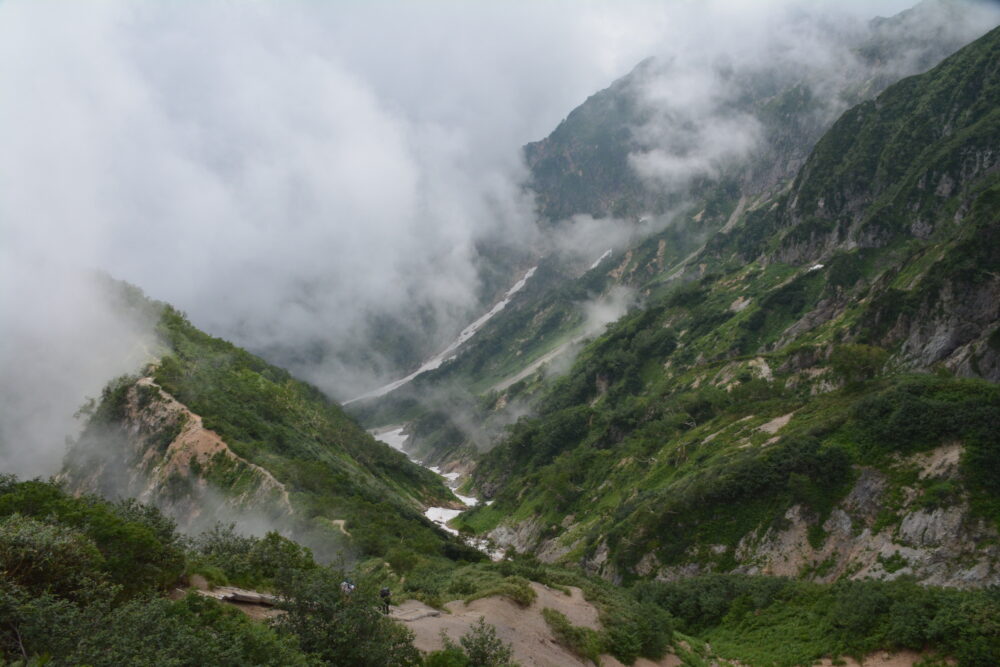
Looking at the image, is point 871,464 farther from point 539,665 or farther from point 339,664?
point 339,664

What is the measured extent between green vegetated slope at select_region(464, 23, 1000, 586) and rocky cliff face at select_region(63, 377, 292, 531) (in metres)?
39.9

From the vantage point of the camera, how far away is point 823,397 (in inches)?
2515

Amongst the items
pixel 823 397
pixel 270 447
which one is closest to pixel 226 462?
pixel 270 447

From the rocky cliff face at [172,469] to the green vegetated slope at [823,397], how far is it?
3987 centimetres

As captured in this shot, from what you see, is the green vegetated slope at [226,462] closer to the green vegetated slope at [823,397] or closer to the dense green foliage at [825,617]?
the green vegetated slope at [823,397]

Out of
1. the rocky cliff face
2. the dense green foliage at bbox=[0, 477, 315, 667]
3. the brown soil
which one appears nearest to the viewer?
the dense green foliage at bbox=[0, 477, 315, 667]

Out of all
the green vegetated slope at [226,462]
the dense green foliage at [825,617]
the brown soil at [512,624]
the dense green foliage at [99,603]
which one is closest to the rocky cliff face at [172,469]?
the green vegetated slope at [226,462]

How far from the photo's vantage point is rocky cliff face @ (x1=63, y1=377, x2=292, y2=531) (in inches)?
2304

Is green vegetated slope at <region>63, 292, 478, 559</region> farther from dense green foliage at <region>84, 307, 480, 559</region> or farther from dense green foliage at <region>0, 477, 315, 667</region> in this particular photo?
dense green foliage at <region>0, 477, 315, 667</region>

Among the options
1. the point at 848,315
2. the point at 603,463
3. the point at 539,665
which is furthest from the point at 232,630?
the point at 848,315

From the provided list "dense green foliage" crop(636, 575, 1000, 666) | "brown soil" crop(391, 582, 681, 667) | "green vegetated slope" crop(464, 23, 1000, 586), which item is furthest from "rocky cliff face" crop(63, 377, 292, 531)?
"dense green foliage" crop(636, 575, 1000, 666)

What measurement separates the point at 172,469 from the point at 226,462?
7.09 metres

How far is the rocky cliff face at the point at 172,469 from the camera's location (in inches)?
2304

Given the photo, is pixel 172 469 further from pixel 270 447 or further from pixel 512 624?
pixel 512 624
